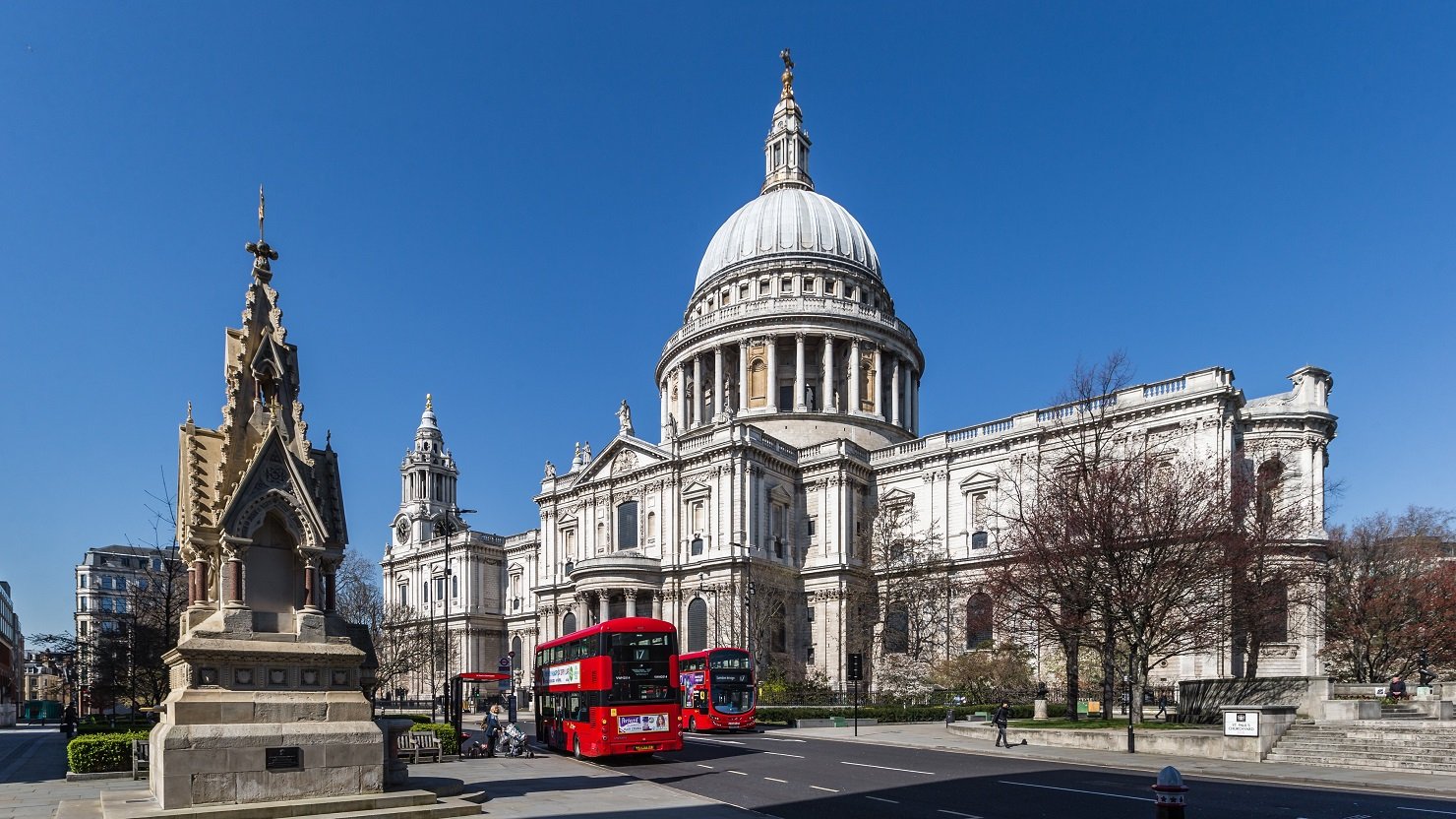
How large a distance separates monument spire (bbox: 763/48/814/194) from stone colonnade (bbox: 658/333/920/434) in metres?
21.1

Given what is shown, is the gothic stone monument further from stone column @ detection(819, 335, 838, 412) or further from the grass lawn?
stone column @ detection(819, 335, 838, 412)

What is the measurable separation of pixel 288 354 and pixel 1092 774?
20.8 meters

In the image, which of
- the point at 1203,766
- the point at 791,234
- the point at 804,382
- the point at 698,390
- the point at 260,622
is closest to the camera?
the point at 260,622

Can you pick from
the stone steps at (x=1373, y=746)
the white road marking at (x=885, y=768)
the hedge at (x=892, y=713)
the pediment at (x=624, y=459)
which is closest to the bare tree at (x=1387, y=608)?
the hedge at (x=892, y=713)

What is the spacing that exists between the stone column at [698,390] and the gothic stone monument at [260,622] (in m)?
67.3

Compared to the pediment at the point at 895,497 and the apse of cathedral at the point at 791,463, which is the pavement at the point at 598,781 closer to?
the apse of cathedral at the point at 791,463

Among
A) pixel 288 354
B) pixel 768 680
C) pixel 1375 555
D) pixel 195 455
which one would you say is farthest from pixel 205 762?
pixel 1375 555

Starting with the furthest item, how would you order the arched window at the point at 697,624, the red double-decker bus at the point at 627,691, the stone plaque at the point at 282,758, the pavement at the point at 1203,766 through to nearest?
the arched window at the point at 697,624 < the red double-decker bus at the point at 627,691 < the pavement at the point at 1203,766 < the stone plaque at the point at 282,758

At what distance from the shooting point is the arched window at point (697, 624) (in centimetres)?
6456

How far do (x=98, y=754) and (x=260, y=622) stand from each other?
12.7 meters

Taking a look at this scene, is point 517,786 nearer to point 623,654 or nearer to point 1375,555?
point 623,654

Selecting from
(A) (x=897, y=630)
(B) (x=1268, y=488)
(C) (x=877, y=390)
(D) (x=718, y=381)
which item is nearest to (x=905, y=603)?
(A) (x=897, y=630)

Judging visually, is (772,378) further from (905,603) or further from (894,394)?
(905,603)

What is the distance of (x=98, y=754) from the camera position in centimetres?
2408
